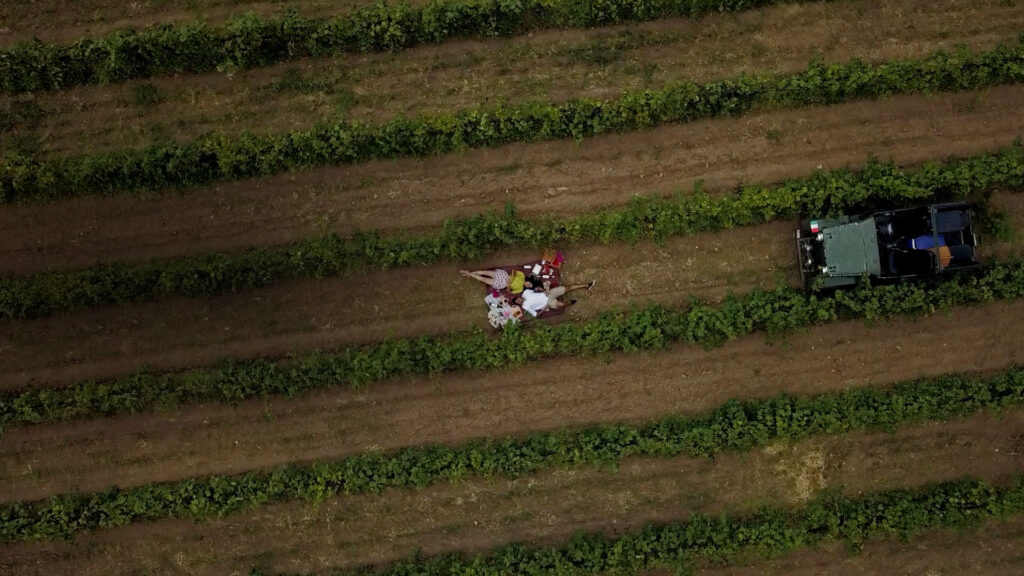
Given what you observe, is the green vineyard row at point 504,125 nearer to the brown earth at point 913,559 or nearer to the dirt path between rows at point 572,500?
the dirt path between rows at point 572,500

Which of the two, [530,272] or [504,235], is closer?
[504,235]

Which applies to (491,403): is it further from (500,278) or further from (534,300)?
(500,278)

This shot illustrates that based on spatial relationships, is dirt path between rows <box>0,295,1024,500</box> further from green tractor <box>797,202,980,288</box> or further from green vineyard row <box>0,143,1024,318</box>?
green vineyard row <box>0,143,1024,318</box>

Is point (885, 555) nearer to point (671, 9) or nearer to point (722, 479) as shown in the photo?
point (722, 479)

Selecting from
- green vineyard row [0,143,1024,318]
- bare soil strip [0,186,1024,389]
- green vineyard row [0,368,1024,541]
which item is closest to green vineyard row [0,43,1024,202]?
green vineyard row [0,143,1024,318]

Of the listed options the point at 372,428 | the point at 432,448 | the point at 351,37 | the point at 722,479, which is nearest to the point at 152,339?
the point at 372,428

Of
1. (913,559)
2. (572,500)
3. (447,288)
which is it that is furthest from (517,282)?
(913,559)
